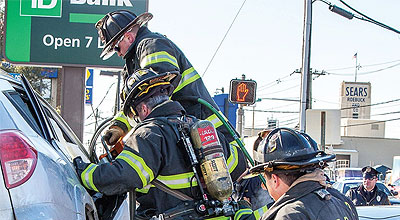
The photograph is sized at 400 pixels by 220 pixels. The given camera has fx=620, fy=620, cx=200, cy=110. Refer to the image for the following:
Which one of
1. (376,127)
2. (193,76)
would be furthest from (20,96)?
(376,127)

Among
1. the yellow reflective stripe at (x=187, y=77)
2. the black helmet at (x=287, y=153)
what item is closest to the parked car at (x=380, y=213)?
the yellow reflective stripe at (x=187, y=77)

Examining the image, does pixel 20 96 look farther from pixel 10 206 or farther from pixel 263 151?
pixel 263 151

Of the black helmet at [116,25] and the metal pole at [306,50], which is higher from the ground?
the metal pole at [306,50]

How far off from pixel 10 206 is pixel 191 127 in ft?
5.09

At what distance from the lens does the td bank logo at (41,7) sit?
7.21 meters

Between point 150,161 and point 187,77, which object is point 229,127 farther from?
point 150,161

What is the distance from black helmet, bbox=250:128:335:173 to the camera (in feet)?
9.32

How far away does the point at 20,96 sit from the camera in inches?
123

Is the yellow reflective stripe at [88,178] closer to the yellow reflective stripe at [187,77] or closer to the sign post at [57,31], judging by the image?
the yellow reflective stripe at [187,77]

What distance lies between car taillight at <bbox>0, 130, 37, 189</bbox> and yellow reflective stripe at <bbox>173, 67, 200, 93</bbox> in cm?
214

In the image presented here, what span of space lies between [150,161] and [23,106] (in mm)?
793

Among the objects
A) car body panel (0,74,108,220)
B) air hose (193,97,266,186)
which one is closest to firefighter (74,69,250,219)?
car body panel (0,74,108,220)

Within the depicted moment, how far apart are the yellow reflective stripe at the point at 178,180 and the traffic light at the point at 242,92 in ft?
22.9

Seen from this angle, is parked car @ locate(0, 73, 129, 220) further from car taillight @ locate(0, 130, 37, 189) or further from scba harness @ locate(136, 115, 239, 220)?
scba harness @ locate(136, 115, 239, 220)
